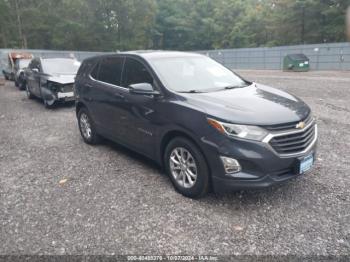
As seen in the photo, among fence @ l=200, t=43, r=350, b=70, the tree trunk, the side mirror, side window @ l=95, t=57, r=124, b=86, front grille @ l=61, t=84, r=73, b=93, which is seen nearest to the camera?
the side mirror

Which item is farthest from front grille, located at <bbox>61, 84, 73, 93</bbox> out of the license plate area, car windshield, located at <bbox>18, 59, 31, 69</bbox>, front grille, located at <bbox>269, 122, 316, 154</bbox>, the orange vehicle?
the orange vehicle

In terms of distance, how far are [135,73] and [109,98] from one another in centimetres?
70

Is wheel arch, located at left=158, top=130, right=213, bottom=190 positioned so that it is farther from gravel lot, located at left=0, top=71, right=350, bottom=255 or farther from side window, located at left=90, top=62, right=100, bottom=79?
side window, located at left=90, top=62, right=100, bottom=79

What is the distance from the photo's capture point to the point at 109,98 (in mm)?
5141

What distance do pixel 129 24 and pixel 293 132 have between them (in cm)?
4917

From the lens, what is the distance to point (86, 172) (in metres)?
4.97

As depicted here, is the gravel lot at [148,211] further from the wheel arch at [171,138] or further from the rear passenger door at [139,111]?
the rear passenger door at [139,111]

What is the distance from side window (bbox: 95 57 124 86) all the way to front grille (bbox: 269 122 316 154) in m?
2.69

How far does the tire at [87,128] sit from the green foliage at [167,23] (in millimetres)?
34900

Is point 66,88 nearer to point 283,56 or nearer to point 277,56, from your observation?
point 283,56

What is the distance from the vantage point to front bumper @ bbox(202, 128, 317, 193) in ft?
10.9

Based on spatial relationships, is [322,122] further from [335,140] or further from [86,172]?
[86,172]

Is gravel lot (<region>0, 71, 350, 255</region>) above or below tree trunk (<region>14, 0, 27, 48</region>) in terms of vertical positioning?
below

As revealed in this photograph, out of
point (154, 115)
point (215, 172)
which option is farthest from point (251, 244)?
point (154, 115)
